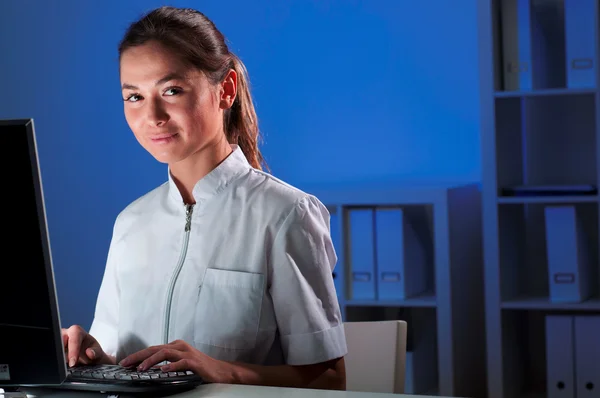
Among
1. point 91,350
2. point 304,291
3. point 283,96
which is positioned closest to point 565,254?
point 283,96

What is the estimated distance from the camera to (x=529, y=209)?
3629 mm

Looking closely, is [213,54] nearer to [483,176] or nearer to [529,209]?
[483,176]

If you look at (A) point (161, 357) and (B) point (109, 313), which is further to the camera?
(B) point (109, 313)

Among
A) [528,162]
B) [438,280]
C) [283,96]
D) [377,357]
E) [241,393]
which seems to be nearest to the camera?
[241,393]

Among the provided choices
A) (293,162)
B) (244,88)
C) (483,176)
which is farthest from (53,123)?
(244,88)

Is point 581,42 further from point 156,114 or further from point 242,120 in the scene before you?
point 156,114

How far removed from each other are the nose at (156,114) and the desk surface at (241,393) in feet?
1.60

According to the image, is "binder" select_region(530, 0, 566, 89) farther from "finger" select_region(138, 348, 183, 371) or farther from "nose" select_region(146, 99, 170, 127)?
"finger" select_region(138, 348, 183, 371)

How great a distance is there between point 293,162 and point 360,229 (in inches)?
28.5

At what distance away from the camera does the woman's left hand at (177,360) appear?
4.16ft

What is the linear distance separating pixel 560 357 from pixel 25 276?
8.49 ft

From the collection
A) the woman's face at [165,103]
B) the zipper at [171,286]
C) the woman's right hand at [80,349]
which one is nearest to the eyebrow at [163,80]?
the woman's face at [165,103]

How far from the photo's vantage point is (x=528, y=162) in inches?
142

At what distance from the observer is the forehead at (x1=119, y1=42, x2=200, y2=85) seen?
1.57 m
